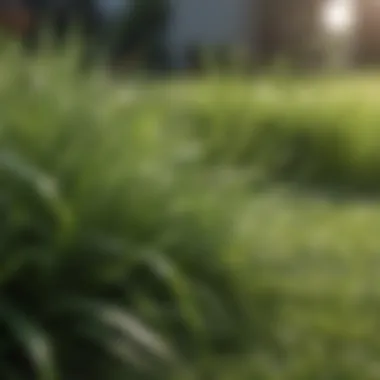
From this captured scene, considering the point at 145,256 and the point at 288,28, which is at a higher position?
the point at 288,28

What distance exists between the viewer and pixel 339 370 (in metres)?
0.83

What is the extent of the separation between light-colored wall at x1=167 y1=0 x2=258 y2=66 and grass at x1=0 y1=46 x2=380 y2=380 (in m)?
1.82

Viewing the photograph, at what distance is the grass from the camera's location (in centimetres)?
80

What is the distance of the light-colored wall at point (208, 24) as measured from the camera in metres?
2.98

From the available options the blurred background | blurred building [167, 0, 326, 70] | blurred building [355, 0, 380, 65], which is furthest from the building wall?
the blurred background

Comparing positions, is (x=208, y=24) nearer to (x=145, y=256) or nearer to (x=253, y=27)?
(x=253, y=27)

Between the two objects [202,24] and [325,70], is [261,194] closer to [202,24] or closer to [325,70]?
[325,70]

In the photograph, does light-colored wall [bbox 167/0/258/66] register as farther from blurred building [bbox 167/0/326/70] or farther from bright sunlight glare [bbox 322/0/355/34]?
bright sunlight glare [bbox 322/0/355/34]

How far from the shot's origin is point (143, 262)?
2.75ft

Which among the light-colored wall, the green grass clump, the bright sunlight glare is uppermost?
the bright sunlight glare

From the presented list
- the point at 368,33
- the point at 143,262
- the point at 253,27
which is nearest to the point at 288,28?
the point at 253,27

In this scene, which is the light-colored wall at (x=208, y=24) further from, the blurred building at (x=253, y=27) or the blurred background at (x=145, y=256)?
the blurred background at (x=145, y=256)

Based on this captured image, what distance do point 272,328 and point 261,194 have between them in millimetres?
264

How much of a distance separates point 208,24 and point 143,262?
7.88ft
